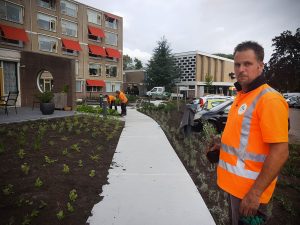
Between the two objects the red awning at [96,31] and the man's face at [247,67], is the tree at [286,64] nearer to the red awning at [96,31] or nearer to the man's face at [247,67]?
the red awning at [96,31]

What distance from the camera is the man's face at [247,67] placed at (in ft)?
7.06

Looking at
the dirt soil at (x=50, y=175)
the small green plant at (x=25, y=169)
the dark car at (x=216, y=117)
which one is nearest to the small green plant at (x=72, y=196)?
the dirt soil at (x=50, y=175)

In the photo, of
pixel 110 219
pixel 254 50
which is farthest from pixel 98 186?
pixel 254 50

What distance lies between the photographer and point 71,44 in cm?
3762

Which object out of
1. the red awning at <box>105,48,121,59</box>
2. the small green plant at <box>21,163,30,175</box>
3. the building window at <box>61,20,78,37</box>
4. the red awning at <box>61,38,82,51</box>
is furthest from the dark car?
the red awning at <box>105,48,121,59</box>

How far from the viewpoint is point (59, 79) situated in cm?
1694

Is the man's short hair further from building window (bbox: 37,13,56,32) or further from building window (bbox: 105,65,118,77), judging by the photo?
building window (bbox: 105,65,118,77)

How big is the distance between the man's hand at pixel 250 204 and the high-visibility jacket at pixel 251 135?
0.55ft

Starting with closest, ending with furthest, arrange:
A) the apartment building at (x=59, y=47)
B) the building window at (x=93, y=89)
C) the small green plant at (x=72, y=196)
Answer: the small green plant at (x=72, y=196) → the apartment building at (x=59, y=47) → the building window at (x=93, y=89)

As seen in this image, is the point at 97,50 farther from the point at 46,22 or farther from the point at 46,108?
the point at 46,108

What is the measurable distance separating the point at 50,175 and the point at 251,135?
4.11 meters

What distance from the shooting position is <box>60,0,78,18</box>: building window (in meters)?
37.3

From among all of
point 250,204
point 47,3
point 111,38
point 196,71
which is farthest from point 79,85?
point 250,204

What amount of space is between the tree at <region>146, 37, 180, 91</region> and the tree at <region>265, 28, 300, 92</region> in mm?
17180
